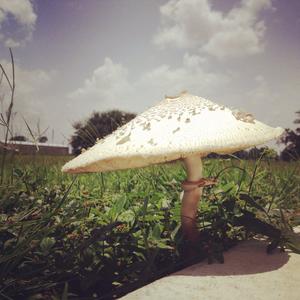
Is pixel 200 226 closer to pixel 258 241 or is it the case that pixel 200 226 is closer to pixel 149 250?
Result: pixel 258 241

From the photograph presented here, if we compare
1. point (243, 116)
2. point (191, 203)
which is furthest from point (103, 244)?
point (243, 116)

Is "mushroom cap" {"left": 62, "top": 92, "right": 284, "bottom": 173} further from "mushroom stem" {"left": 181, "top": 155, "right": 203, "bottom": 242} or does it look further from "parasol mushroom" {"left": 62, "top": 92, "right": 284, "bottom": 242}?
"mushroom stem" {"left": 181, "top": 155, "right": 203, "bottom": 242}

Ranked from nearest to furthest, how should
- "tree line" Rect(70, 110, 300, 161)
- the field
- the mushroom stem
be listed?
the field < the mushroom stem < "tree line" Rect(70, 110, 300, 161)

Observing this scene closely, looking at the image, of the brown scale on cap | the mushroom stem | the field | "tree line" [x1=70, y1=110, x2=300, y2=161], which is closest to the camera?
the field

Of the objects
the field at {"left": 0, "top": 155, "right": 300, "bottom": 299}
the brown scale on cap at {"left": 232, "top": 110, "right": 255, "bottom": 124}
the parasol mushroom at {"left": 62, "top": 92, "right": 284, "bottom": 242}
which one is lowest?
the field at {"left": 0, "top": 155, "right": 300, "bottom": 299}

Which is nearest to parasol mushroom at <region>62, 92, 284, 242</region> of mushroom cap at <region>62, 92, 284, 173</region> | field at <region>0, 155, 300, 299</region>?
mushroom cap at <region>62, 92, 284, 173</region>

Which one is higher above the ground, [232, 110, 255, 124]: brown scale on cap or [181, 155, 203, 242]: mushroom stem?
[232, 110, 255, 124]: brown scale on cap

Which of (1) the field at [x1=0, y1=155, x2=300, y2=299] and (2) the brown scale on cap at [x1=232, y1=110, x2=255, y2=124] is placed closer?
(1) the field at [x1=0, y1=155, x2=300, y2=299]
